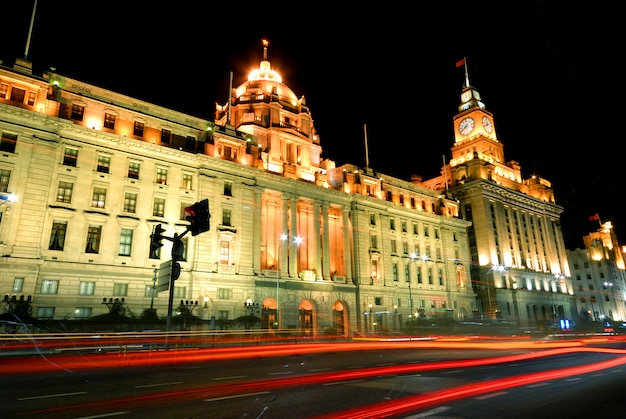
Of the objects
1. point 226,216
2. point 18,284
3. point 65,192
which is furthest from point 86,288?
point 226,216

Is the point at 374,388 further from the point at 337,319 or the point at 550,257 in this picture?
the point at 550,257

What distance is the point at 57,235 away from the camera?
35031 mm

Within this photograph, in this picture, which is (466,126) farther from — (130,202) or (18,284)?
(18,284)

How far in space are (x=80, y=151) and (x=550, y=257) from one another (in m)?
93.4

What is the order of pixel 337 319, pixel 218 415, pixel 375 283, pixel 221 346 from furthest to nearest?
1. pixel 375 283
2. pixel 337 319
3. pixel 221 346
4. pixel 218 415

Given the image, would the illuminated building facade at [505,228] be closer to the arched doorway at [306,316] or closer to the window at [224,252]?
the arched doorway at [306,316]

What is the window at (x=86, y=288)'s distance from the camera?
114 feet

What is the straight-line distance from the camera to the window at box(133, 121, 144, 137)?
1673 inches

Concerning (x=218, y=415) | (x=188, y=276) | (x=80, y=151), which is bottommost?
(x=218, y=415)

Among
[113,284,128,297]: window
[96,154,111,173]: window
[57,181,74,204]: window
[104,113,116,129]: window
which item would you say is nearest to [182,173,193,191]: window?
[96,154,111,173]: window

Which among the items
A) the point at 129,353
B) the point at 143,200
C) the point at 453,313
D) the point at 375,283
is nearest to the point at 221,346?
the point at 129,353

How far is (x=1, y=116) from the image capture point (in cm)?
3391

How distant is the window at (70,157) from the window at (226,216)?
15.3 metres

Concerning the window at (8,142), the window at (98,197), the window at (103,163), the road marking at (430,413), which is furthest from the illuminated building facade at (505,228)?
the road marking at (430,413)
